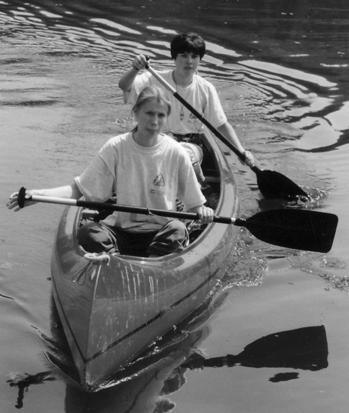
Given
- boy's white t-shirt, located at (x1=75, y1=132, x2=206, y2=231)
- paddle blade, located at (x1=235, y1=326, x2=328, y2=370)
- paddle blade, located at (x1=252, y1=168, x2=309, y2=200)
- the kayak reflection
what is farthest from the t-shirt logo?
paddle blade, located at (x1=252, y1=168, x2=309, y2=200)

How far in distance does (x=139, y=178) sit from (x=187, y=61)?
8.05 ft

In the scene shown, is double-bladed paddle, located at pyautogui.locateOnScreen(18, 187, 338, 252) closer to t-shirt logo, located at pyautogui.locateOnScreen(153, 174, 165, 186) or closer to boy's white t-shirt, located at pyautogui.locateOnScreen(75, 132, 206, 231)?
boy's white t-shirt, located at pyautogui.locateOnScreen(75, 132, 206, 231)

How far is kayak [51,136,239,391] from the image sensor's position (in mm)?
4395

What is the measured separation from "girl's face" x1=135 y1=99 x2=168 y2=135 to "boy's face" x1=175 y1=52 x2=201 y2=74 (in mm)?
2363

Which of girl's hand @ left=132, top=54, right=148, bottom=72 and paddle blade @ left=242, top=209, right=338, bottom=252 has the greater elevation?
girl's hand @ left=132, top=54, right=148, bottom=72

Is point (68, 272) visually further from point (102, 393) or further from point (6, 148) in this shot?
point (6, 148)

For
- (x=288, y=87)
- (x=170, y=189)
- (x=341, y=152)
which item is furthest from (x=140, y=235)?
(x=288, y=87)

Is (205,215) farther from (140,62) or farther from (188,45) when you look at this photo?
(188,45)

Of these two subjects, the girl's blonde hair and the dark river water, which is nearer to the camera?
the dark river water

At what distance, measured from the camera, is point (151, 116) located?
5.00 metres

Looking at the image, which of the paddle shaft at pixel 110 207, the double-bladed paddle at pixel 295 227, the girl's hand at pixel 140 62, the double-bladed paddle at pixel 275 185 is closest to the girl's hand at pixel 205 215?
the paddle shaft at pixel 110 207

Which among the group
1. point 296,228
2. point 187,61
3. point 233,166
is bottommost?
point 233,166

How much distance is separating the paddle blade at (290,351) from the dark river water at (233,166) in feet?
0.08

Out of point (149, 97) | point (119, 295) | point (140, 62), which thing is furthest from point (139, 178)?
point (140, 62)
